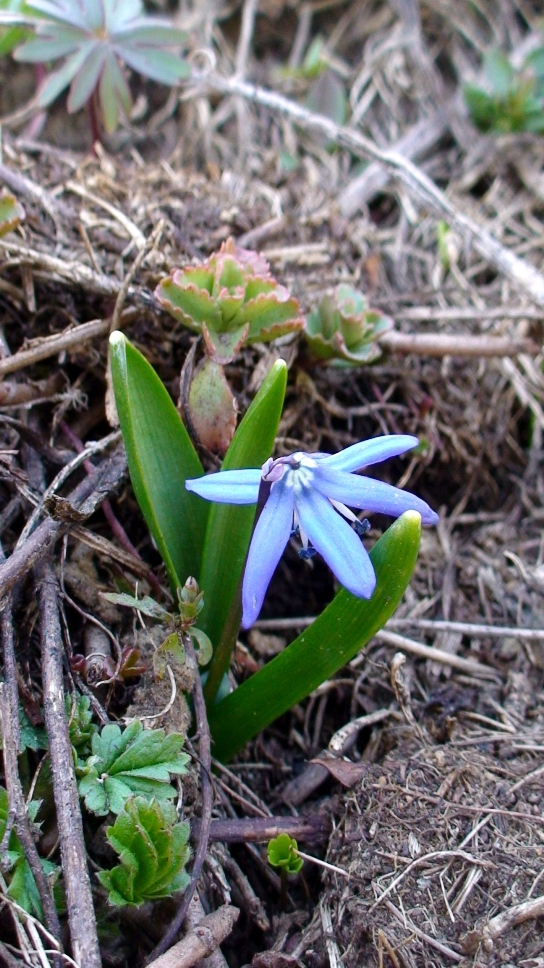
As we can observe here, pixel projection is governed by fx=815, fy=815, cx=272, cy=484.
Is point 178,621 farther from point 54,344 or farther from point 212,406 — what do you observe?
point 54,344

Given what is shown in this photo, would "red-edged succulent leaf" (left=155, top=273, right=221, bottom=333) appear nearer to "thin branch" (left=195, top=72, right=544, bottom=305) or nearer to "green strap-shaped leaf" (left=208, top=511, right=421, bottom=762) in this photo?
"green strap-shaped leaf" (left=208, top=511, right=421, bottom=762)

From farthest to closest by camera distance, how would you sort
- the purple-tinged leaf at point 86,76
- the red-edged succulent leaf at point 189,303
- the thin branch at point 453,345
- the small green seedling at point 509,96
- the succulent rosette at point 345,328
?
the small green seedling at point 509,96 → the purple-tinged leaf at point 86,76 → the thin branch at point 453,345 → the succulent rosette at point 345,328 → the red-edged succulent leaf at point 189,303

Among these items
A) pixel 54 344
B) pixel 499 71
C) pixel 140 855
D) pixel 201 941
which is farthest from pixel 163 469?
pixel 499 71

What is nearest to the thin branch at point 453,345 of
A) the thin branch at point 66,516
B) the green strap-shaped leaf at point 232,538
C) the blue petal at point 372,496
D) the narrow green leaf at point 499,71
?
the green strap-shaped leaf at point 232,538

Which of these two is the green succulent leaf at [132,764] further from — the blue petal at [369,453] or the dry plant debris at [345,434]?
the blue petal at [369,453]

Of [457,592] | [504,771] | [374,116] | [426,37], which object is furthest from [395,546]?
[426,37]

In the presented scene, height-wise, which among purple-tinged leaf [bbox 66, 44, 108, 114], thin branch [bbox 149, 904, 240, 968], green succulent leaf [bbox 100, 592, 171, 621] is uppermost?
purple-tinged leaf [bbox 66, 44, 108, 114]

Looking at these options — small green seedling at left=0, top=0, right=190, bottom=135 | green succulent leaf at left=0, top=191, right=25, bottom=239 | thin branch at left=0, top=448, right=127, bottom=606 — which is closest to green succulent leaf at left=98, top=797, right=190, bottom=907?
thin branch at left=0, top=448, right=127, bottom=606
